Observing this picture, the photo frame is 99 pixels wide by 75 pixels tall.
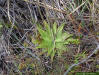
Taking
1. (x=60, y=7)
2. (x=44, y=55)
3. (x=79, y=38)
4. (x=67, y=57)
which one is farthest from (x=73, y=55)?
(x=60, y=7)

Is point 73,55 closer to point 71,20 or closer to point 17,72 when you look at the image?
point 71,20

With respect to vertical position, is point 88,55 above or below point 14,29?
below

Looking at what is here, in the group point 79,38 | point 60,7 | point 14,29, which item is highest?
point 60,7
